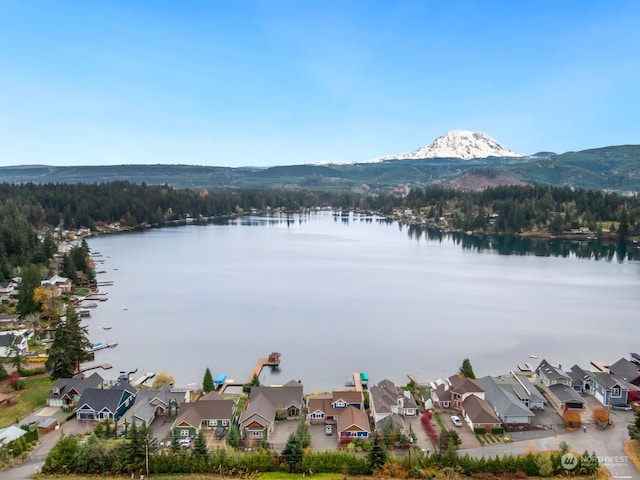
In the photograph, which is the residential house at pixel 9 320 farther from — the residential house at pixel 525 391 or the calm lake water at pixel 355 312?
the residential house at pixel 525 391

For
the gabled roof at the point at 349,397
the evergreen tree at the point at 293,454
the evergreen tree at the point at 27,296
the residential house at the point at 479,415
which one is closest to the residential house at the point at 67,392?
the evergreen tree at the point at 293,454

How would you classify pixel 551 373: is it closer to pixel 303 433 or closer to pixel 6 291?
pixel 303 433

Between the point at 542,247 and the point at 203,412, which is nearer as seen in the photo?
the point at 203,412

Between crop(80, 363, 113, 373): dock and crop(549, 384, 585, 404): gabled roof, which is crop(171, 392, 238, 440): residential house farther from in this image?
crop(549, 384, 585, 404): gabled roof

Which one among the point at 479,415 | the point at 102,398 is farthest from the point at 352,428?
the point at 102,398

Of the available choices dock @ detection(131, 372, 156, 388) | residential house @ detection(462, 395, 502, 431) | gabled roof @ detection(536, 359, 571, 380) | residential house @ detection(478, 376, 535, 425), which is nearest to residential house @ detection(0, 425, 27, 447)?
dock @ detection(131, 372, 156, 388)
